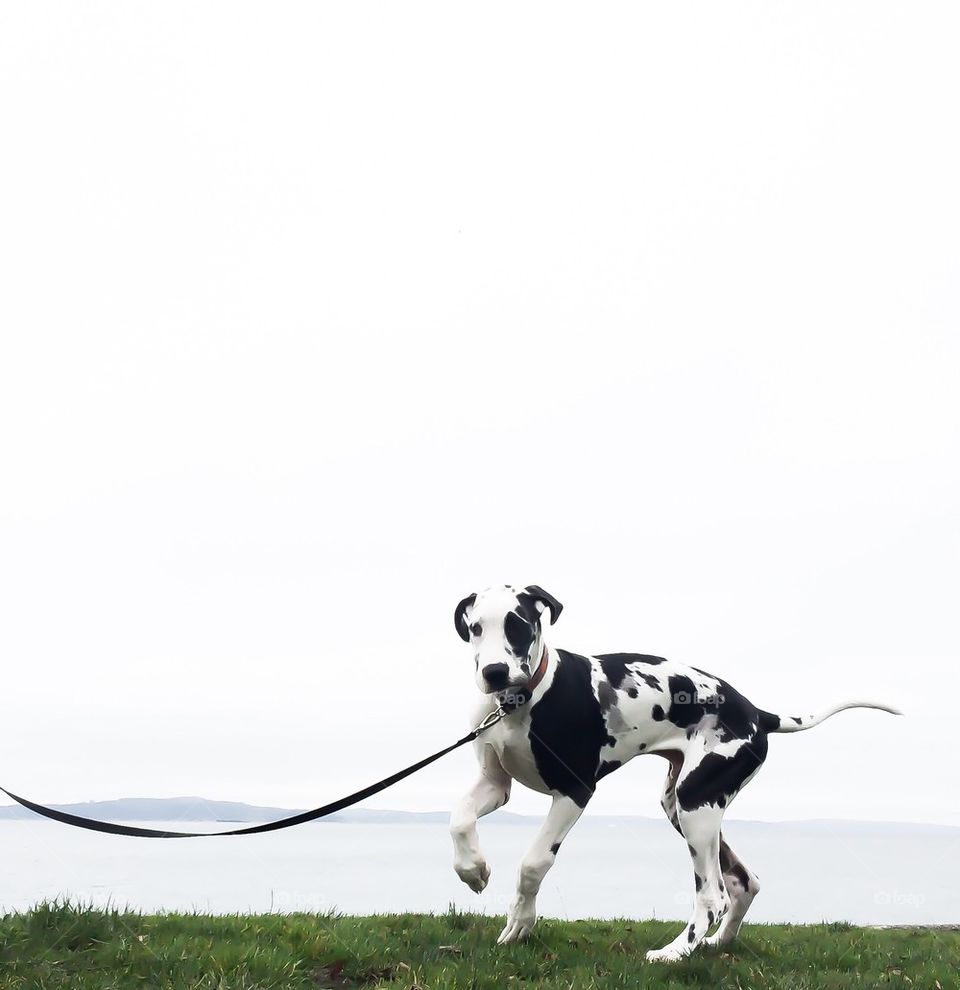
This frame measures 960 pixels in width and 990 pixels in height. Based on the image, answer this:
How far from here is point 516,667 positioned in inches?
262

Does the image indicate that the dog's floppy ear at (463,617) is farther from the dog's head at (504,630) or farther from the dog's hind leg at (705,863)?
the dog's hind leg at (705,863)

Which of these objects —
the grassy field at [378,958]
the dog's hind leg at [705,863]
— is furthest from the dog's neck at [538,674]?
the grassy field at [378,958]

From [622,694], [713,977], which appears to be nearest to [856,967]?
[713,977]

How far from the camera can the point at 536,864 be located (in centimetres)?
682

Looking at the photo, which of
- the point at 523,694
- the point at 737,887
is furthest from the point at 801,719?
the point at 523,694

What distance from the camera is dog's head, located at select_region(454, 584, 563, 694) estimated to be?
21.6 ft

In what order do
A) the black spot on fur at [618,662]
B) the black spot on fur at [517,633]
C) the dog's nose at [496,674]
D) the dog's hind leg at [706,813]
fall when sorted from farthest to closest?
the black spot on fur at [618,662]
the dog's hind leg at [706,813]
the black spot on fur at [517,633]
the dog's nose at [496,674]

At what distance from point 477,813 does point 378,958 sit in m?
1.11

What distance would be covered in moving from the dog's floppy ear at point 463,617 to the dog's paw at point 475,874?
1.44 meters

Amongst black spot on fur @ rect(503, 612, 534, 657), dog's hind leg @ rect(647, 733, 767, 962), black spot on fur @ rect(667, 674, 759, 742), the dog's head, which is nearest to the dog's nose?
the dog's head

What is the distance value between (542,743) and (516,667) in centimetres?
71

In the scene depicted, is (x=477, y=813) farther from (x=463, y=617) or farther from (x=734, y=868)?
(x=734, y=868)

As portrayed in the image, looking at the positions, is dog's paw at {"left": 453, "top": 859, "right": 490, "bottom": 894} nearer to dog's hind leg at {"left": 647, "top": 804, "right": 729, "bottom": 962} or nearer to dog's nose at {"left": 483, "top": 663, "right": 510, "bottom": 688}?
dog's nose at {"left": 483, "top": 663, "right": 510, "bottom": 688}

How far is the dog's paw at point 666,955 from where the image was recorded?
22.7 feet
